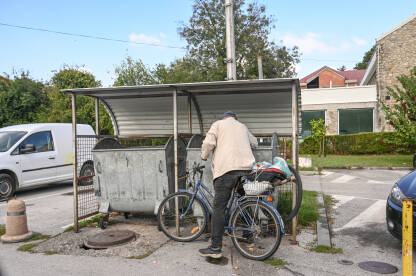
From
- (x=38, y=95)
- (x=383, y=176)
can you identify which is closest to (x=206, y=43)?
(x=38, y=95)

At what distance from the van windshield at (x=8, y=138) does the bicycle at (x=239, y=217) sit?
5989mm

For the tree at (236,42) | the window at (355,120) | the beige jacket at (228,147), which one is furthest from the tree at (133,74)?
the beige jacket at (228,147)

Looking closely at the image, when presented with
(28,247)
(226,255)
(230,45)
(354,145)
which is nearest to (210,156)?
(226,255)

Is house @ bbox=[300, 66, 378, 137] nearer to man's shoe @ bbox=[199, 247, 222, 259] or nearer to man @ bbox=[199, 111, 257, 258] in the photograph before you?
man @ bbox=[199, 111, 257, 258]

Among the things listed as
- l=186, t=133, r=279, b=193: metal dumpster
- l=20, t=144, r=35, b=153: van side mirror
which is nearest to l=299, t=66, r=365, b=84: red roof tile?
l=20, t=144, r=35, b=153: van side mirror

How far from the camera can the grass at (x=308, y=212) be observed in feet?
20.2

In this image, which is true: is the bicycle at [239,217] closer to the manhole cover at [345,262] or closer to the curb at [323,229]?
the manhole cover at [345,262]

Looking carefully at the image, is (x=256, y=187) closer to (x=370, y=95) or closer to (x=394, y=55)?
(x=394, y=55)

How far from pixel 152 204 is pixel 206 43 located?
2966 cm

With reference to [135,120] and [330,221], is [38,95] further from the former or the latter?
[330,221]

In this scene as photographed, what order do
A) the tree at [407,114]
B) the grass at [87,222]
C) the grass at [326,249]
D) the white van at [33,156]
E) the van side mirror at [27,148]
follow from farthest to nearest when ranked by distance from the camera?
the tree at [407,114] → the van side mirror at [27,148] → the white van at [33,156] → the grass at [87,222] → the grass at [326,249]

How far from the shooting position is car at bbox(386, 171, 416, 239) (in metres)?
4.51

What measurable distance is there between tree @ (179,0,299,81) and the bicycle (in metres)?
27.4

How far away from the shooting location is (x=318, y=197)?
842 cm
